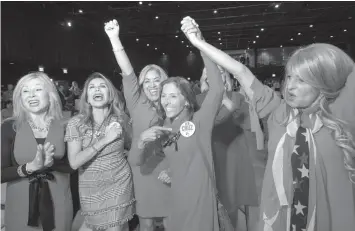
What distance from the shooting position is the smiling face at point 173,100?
5.86 feet

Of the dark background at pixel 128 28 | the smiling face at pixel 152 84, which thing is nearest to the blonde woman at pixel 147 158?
the smiling face at pixel 152 84

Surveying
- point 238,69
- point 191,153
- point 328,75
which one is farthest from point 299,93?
point 191,153

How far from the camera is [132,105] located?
2195 millimetres

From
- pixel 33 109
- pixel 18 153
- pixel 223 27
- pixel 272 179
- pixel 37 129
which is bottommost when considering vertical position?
pixel 272 179

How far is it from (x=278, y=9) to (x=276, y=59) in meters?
6.90

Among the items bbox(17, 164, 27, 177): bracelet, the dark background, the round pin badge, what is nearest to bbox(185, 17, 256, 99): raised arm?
the round pin badge

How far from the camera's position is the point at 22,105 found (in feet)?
6.12

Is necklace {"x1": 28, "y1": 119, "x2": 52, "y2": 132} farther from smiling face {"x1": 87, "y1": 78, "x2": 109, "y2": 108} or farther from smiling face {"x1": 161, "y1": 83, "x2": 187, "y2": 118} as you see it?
smiling face {"x1": 161, "y1": 83, "x2": 187, "y2": 118}

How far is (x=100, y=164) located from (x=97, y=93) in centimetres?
44

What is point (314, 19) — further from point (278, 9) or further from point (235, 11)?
point (235, 11)

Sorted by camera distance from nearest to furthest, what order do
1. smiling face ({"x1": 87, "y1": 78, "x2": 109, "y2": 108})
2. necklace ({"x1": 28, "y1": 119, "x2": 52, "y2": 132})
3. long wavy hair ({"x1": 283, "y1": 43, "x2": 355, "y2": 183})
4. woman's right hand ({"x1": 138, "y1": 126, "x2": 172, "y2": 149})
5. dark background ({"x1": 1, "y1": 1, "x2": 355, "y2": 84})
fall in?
long wavy hair ({"x1": 283, "y1": 43, "x2": 355, "y2": 183}) < woman's right hand ({"x1": 138, "y1": 126, "x2": 172, "y2": 149}) < necklace ({"x1": 28, "y1": 119, "x2": 52, "y2": 132}) < smiling face ({"x1": 87, "y1": 78, "x2": 109, "y2": 108}) < dark background ({"x1": 1, "y1": 1, "x2": 355, "y2": 84})

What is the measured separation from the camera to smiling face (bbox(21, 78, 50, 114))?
71.9 inches

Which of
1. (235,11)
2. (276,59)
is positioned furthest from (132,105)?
(276,59)

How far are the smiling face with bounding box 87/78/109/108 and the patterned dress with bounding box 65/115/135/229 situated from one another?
14cm
